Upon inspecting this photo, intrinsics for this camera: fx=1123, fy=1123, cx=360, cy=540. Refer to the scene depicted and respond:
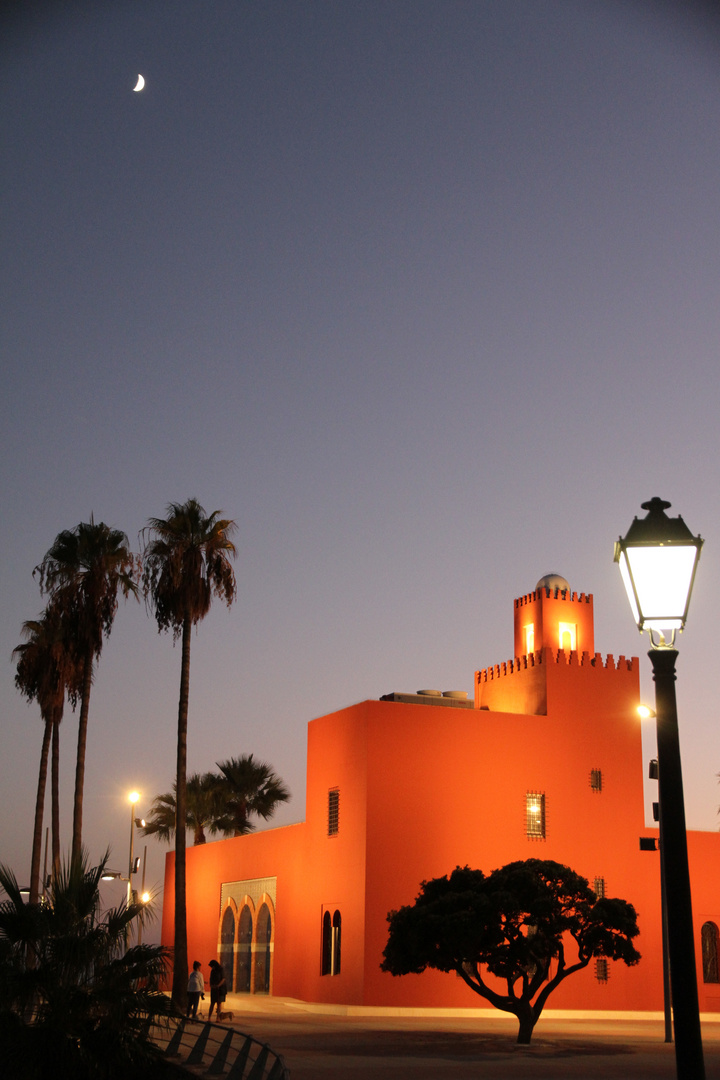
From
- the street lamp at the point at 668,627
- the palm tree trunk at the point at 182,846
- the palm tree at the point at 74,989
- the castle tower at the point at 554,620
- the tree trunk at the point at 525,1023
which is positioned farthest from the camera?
the castle tower at the point at 554,620

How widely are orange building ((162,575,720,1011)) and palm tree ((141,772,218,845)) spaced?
871cm

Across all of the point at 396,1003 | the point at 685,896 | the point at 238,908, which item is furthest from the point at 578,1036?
the point at 685,896

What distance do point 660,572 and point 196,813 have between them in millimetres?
41535

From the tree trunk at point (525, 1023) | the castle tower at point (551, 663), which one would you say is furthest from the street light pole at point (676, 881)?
the castle tower at point (551, 663)

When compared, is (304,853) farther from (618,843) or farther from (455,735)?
(618,843)

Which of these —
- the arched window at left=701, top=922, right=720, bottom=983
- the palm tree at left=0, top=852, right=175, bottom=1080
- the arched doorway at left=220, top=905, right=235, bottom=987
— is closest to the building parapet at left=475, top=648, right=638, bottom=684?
the arched window at left=701, top=922, right=720, bottom=983

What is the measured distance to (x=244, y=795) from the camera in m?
44.5

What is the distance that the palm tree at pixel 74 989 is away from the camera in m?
11.3

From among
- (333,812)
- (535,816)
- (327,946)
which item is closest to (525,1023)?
(327,946)

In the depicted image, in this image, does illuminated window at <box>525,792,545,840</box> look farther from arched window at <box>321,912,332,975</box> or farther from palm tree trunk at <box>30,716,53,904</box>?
palm tree trunk at <box>30,716,53,904</box>

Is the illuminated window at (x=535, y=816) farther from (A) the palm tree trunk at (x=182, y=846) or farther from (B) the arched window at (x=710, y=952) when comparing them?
(A) the palm tree trunk at (x=182, y=846)

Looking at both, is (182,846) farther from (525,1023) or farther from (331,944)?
(525,1023)

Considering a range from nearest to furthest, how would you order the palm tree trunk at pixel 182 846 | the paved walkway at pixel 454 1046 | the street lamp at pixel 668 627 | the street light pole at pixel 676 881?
the street light pole at pixel 676 881, the street lamp at pixel 668 627, the paved walkway at pixel 454 1046, the palm tree trunk at pixel 182 846

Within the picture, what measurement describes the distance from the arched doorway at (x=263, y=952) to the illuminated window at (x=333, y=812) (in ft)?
16.7
